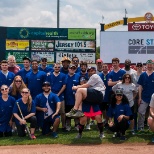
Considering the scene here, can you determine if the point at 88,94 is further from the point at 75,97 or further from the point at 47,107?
the point at 47,107

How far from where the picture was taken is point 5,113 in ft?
34.8

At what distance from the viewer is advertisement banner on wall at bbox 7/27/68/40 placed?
22.8 metres

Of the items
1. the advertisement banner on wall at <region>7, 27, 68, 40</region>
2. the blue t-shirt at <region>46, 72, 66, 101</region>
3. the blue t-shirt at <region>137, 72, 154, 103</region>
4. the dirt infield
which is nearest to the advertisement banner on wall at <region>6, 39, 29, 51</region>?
the advertisement banner on wall at <region>7, 27, 68, 40</region>

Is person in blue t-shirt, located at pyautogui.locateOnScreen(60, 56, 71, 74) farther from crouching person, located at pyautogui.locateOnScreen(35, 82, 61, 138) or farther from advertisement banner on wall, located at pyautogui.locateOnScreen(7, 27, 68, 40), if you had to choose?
advertisement banner on wall, located at pyautogui.locateOnScreen(7, 27, 68, 40)

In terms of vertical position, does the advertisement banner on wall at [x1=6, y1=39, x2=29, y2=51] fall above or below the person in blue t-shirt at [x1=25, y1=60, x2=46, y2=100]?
above

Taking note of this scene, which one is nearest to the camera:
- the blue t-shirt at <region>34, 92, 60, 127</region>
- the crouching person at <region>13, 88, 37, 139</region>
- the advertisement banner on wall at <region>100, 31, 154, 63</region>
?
the crouching person at <region>13, 88, 37, 139</region>

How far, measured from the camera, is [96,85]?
32.3ft

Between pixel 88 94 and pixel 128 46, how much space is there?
49.0 ft

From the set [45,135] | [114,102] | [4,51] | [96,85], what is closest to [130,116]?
[114,102]

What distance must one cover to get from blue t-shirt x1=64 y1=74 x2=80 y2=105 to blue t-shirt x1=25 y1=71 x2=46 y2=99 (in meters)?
0.71

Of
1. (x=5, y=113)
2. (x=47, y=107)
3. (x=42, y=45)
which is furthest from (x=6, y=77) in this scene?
(x=42, y=45)

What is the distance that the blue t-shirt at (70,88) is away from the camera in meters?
10.9

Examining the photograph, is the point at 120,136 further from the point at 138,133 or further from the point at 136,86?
the point at 136,86

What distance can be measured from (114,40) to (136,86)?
13601 mm
